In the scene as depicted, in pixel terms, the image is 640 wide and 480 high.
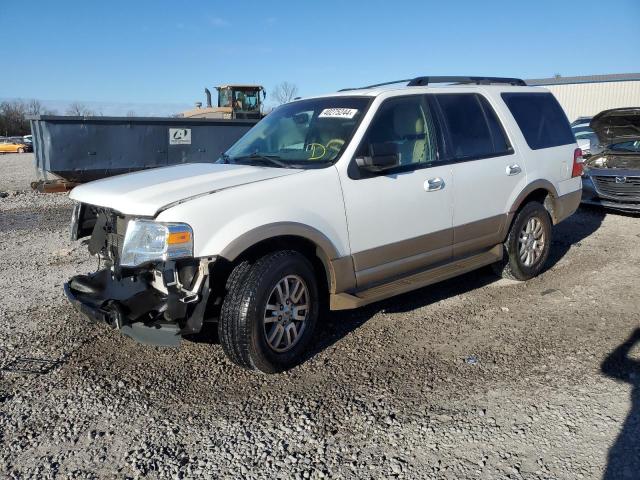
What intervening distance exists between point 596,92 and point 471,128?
36.2 metres

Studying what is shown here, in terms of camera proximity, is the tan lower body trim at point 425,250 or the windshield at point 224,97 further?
the windshield at point 224,97

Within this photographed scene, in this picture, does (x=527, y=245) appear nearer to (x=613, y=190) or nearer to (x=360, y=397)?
(x=360, y=397)

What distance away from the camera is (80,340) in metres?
4.31

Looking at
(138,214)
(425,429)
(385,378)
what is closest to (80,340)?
(138,214)

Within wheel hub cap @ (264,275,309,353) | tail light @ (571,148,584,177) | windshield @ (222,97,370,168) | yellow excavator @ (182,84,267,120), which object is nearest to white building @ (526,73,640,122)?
yellow excavator @ (182,84,267,120)

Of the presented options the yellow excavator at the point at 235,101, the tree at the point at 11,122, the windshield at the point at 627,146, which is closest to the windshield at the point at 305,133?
the windshield at the point at 627,146

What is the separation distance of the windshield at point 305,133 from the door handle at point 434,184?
797 millimetres

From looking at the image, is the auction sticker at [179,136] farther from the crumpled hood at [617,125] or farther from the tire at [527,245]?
the tire at [527,245]

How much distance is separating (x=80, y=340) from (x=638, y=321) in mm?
4672

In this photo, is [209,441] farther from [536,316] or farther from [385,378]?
[536,316]

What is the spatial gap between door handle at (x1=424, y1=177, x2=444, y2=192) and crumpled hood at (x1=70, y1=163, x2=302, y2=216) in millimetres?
1221

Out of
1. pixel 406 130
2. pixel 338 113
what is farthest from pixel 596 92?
pixel 338 113

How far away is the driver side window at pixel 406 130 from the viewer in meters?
4.32

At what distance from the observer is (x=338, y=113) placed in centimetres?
447
